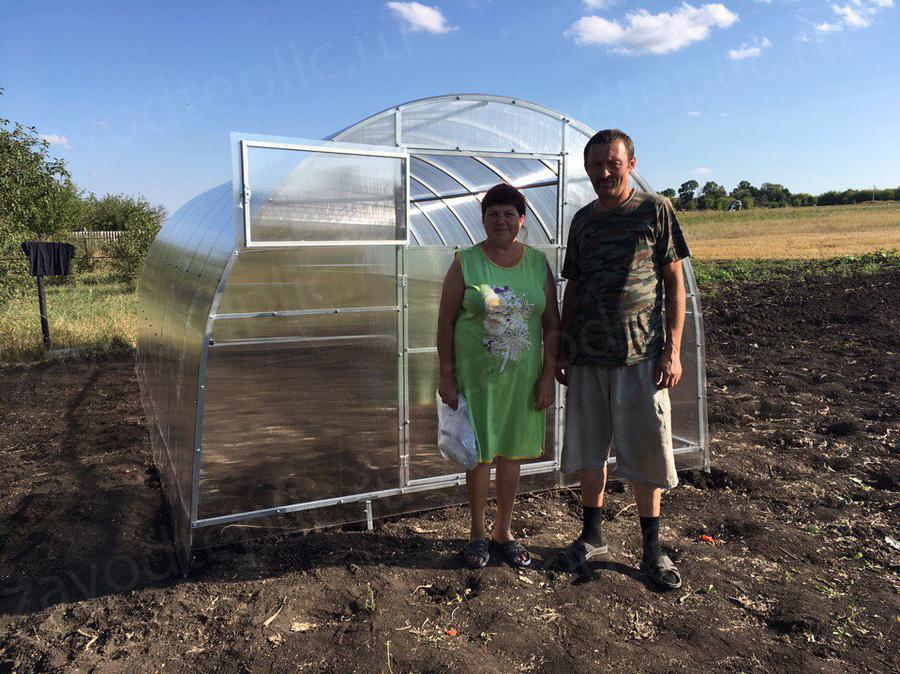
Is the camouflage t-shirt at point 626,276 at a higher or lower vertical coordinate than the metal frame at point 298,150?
lower

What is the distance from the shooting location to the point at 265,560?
3.78 meters

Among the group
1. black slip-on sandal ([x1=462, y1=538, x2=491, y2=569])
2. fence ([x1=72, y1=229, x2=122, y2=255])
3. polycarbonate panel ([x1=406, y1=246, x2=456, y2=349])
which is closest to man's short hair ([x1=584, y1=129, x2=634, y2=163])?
polycarbonate panel ([x1=406, y1=246, x2=456, y2=349])

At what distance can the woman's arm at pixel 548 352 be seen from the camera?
3346mm

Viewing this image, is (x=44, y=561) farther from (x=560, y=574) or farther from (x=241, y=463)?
(x=560, y=574)

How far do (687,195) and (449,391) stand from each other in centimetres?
7878

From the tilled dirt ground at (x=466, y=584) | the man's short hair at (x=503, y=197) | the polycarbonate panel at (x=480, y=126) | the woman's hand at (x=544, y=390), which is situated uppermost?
the polycarbonate panel at (x=480, y=126)

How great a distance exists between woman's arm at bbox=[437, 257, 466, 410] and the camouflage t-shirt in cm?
66

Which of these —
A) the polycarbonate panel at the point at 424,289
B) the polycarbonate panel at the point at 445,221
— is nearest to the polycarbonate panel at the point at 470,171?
the polycarbonate panel at the point at 445,221

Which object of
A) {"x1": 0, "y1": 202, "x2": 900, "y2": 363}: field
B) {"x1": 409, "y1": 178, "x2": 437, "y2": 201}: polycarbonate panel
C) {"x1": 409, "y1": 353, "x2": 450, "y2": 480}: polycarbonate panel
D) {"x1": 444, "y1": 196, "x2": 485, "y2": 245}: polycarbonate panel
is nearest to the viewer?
{"x1": 409, "y1": 353, "x2": 450, "y2": 480}: polycarbonate panel

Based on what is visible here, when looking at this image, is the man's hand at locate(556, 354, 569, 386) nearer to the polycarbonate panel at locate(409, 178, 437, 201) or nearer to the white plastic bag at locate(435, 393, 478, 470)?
the white plastic bag at locate(435, 393, 478, 470)

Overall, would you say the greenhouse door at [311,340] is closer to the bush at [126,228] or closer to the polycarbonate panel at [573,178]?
the polycarbonate panel at [573,178]

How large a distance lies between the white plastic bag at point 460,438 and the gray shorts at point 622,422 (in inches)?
21.2

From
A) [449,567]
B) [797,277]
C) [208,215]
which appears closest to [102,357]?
[208,215]

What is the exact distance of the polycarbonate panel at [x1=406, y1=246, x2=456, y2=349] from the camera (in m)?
4.14
